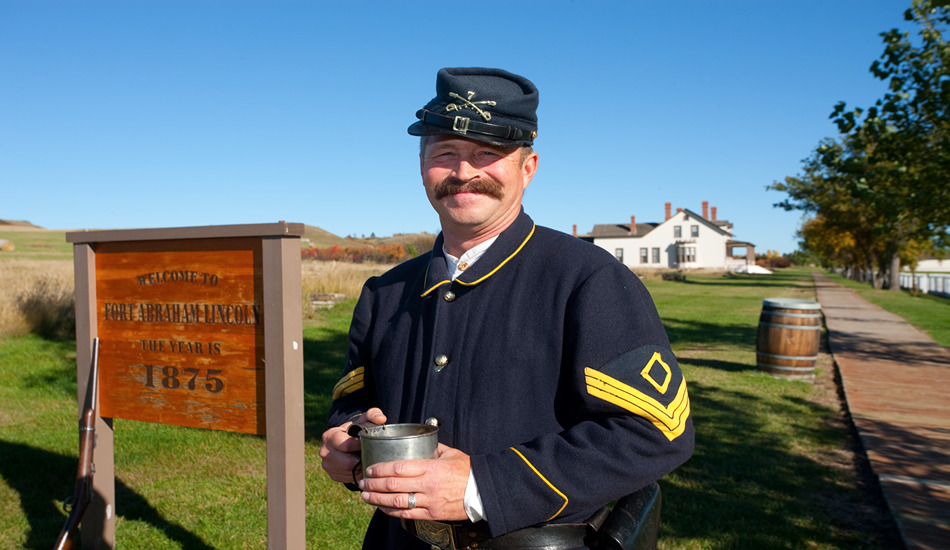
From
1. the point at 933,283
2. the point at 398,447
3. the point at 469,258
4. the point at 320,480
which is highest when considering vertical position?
the point at 469,258

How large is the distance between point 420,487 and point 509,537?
1.09 feet

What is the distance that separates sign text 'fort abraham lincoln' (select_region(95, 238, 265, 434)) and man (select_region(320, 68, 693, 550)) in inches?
47.2

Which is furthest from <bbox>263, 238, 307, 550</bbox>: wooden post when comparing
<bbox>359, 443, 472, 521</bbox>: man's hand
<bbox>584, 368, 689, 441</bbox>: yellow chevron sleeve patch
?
<bbox>584, 368, 689, 441</bbox>: yellow chevron sleeve patch

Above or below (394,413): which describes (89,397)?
below

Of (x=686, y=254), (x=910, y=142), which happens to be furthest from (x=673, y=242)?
(x=910, y=142)

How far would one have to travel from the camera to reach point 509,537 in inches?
66.3

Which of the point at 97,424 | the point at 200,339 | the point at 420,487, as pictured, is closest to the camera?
the point at 420,487

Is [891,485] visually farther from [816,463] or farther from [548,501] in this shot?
[548,501]

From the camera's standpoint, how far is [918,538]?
12.8 feet

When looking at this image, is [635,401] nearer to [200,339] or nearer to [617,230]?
[200,339]

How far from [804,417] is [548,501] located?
6367 millimetres

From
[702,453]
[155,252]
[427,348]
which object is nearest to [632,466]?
[427,348]

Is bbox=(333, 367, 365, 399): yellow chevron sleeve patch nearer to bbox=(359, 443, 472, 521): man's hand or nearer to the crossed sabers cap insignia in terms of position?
bbox=(359, 443, 472, 521): man's hand

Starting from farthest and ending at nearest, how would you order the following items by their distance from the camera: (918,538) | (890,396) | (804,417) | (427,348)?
(890,396)
(804,417)
(918,538)
(427,348)
